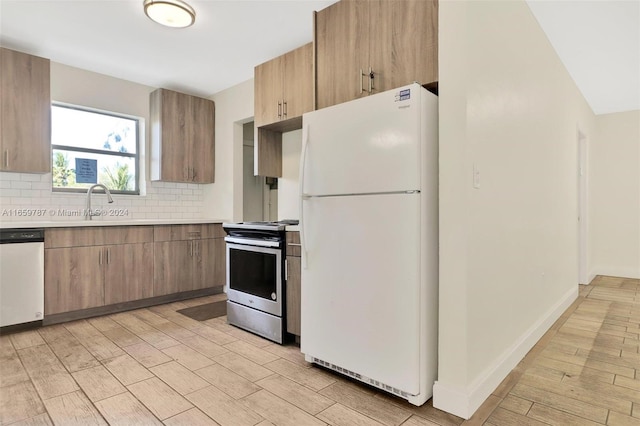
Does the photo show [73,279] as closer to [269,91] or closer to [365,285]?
[269,91]

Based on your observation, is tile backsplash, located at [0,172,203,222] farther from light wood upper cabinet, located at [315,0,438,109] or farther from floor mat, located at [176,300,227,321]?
light wood upper cabinet, located at [315,0,438,109]

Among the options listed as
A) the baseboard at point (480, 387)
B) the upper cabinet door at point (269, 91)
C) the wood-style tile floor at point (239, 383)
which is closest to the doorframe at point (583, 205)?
the wood-style tile floor at point (239, 383)

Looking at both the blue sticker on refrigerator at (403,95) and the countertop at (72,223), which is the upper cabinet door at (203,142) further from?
the blue sticker on refrigerator at (403,95)

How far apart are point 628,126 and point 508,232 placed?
5019 mm

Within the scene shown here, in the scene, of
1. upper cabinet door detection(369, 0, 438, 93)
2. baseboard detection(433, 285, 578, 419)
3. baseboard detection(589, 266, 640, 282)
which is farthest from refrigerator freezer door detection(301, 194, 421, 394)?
baseboard detection(589, 266, 640, 282)

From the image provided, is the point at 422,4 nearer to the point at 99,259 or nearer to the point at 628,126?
the point at 99,259

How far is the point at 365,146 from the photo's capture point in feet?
6.51

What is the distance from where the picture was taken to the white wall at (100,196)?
3529 millimetres

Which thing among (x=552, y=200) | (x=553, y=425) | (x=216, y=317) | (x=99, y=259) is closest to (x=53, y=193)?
(x=99, y=259)

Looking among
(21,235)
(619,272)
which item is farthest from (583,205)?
(21,235)

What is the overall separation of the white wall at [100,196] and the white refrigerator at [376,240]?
296 centimetres

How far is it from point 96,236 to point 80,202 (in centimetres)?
70

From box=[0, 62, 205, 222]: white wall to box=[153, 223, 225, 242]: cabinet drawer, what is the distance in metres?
0.62

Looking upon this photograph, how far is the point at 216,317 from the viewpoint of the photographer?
3428mm
